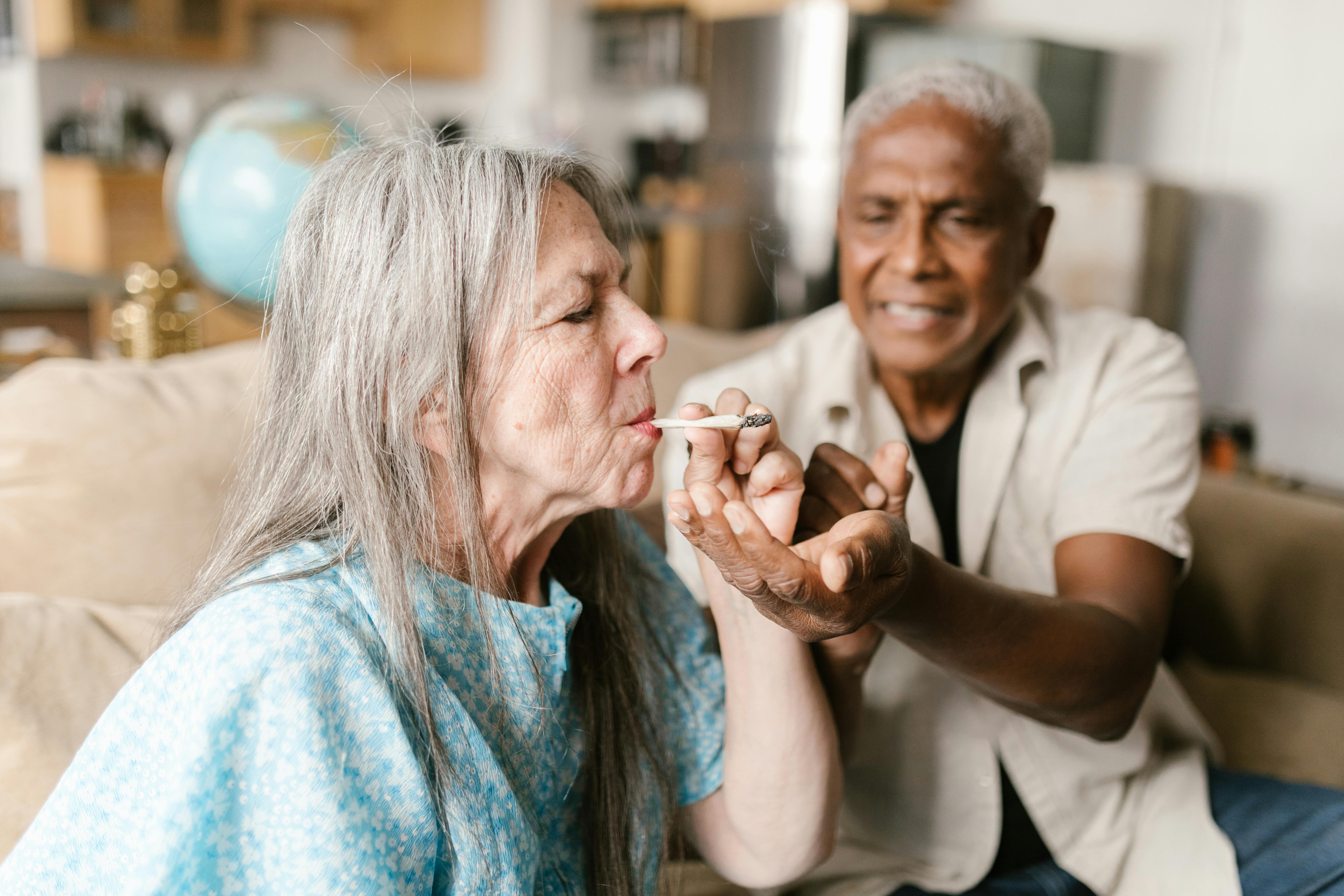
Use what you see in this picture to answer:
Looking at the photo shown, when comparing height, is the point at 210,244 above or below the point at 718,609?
above

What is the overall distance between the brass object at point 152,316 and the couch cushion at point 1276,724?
1742 millimetres

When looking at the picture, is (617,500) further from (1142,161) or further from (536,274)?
(1142,161)

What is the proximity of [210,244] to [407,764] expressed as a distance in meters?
1.13

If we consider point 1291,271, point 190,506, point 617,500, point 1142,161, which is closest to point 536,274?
point 617,500

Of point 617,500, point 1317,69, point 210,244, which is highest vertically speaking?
point 1317,69

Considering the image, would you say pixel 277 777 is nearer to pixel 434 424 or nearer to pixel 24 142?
pixel 434 424

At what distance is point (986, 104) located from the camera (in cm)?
121

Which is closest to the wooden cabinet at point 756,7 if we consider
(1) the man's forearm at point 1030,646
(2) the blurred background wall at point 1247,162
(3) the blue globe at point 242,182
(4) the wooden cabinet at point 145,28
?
(2) the blurred background wall at point 1247,162

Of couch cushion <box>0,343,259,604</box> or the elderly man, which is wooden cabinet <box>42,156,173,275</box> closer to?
couch cushion <box>0,343,259,604</box>

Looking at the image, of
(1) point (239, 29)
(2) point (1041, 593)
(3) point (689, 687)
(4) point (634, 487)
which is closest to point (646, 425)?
(4) point (634, 487)

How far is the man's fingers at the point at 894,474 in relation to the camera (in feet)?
3.05

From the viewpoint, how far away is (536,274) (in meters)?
0.78

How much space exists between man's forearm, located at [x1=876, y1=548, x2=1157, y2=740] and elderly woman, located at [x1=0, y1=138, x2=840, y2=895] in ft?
0.39

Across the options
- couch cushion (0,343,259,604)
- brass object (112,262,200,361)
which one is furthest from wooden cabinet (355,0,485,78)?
couch cushion (0,343,259,604)
